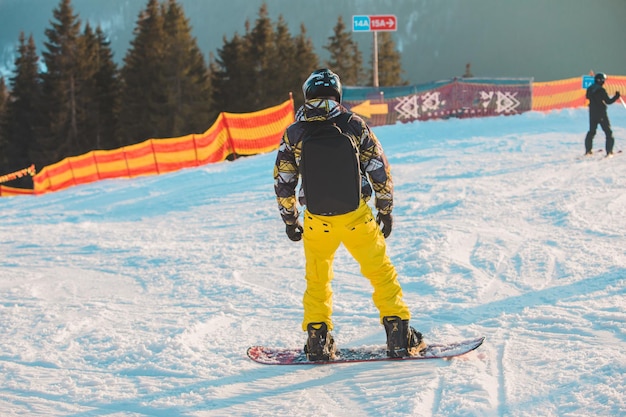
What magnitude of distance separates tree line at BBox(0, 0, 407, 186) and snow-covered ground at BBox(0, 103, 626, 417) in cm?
3026

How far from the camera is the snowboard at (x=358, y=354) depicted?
3.82 metres

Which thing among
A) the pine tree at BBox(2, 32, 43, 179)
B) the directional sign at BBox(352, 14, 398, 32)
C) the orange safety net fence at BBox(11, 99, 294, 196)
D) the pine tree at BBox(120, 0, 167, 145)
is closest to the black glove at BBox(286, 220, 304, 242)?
the orange safety net fence at BBox(11, 99, 294, 196)

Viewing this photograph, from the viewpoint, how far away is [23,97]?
154 feet

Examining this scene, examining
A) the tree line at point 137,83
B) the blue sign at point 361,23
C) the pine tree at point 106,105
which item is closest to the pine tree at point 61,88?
the tree line at point 137,83

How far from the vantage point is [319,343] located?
386cm

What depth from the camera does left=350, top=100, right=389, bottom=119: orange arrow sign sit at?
66.7 feet

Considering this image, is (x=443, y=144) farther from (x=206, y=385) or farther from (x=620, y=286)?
(x=206, y=385)

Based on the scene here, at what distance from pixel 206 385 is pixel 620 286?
3.52 meters

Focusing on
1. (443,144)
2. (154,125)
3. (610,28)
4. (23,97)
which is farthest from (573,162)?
(610,28)

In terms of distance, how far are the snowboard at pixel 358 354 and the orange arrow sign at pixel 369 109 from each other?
54.8ft

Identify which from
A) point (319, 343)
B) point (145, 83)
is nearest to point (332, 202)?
point (319, 343)

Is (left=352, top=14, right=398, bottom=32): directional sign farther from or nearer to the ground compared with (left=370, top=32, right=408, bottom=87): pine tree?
nearer to the ground

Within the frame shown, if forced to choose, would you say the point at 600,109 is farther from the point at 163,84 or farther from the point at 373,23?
the point at 163,84

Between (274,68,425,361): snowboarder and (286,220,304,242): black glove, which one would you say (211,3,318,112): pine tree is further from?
(274,68,425,361): snowboarder
